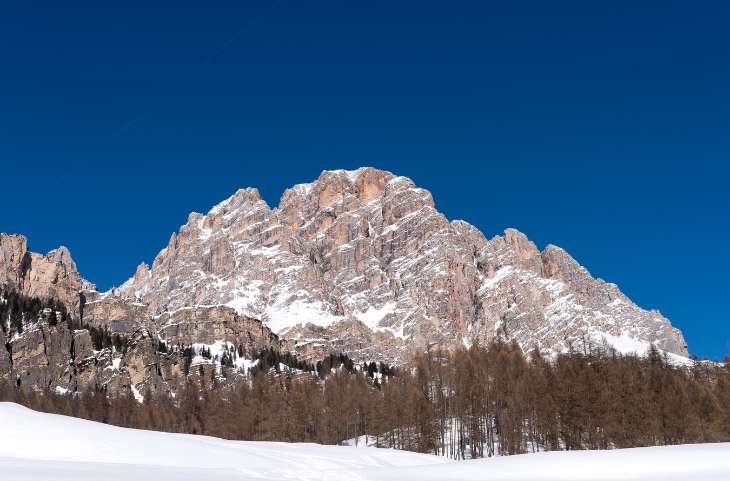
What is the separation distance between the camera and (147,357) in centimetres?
15025

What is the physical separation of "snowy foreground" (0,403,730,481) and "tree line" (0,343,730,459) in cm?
→ 3058

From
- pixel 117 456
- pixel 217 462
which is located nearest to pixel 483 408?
pixel 217 462

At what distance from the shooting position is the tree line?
56.7 m

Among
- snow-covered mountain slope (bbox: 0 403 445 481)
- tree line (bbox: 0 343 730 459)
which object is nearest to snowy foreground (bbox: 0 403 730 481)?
snow-covered mountain slope (bbox: 0 403 445 481)

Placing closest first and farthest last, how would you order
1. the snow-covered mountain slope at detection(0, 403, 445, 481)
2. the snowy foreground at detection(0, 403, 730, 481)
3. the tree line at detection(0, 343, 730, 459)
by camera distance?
the snow-covered mountain slope at detection(0, 403, 445, 481), the snowy foreground at detection(0, 403, 730, 481), the tree line at detection(0, 343, 730, 459)

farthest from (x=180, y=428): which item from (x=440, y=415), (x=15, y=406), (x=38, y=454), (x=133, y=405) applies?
(x=38, y=454)

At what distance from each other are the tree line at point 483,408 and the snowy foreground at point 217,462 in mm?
30580

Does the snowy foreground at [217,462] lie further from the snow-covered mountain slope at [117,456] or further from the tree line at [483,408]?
the tree line at [483,408]

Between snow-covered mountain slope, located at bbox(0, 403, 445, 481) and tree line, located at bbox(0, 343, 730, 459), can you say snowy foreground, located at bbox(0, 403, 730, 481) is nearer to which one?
snow-covered mountain slope, located at bbox(0, 403, 445, 481)

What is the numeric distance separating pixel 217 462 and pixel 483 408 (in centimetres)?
4475

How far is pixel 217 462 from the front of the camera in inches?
1129

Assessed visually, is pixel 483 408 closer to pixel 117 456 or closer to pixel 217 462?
pixel 217 462

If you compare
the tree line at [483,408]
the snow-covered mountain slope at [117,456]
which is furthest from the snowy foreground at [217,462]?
the tree line at [483,408]

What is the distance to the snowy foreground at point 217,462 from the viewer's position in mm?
21266
